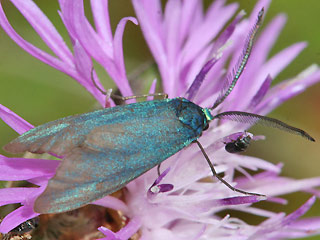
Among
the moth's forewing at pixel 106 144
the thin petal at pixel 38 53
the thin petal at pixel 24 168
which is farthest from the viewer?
the thin petal at pixel 38 53

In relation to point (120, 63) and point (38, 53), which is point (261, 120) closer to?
point (120, 63)

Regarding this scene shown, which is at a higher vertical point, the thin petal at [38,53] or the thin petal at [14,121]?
the thin petal at [38,53]

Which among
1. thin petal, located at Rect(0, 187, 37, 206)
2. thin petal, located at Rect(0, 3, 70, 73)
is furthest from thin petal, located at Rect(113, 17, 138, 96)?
thin petal, located at Rect(0, 187, 37, 206)

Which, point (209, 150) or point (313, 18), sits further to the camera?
point (313, 18)

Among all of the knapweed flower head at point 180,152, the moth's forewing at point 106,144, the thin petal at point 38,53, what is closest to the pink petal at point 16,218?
the knapweed flower head at point 180,152

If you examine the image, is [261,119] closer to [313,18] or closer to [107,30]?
[107,30]

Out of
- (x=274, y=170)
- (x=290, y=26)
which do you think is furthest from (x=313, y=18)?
(x=274, y=170)

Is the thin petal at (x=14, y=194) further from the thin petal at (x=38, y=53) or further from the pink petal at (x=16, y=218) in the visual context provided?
the thin petal at (x=38, y=53)
